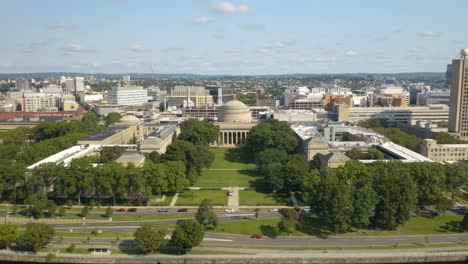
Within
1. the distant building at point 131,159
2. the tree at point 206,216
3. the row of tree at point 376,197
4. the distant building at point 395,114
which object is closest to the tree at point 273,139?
the row of tree at point 376,197

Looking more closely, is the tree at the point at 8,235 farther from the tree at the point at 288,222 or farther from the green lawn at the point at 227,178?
the green lawn at the point at 227,178

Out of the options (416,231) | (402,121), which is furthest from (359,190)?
(402,121)

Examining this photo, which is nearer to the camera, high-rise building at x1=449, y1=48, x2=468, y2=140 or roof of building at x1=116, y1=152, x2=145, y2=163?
roof of building at x1=116, y1=152, x2=145, y2=163

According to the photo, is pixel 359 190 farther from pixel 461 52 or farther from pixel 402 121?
pixel 402 121

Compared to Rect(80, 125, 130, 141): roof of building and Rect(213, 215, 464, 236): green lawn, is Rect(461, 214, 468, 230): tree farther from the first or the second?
Rect(80, 125, 130, 141): roof of building

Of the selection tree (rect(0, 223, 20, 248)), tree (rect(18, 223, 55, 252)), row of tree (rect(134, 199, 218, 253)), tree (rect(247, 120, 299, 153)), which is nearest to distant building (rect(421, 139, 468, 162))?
tree (rect(247, 120, 299, 153))

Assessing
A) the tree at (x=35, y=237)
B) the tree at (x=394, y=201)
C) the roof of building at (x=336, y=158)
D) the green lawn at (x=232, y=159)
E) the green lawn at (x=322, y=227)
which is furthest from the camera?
the green lawn at (x=232, y=159)

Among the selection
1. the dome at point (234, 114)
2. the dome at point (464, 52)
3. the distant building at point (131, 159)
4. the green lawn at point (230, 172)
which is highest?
the dome at point (464, 52)
